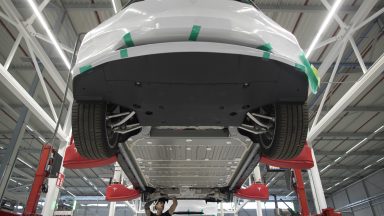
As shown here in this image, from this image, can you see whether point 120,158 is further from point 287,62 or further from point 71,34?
point 71,34

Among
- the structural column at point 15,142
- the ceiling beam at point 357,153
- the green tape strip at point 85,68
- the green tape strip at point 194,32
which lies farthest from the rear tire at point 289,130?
the ceiling beam at point 357,153

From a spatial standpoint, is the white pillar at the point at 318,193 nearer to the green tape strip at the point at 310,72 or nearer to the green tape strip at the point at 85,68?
the green tape strip at the point at 310,72

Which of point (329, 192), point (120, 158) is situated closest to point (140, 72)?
point (120, 158)

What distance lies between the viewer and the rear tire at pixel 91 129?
6.13 feet

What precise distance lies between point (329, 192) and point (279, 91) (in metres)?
29.0

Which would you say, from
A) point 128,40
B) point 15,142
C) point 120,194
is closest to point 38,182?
point 120,194

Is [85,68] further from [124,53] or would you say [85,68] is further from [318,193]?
[318,193]

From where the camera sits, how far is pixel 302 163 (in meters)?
2.86

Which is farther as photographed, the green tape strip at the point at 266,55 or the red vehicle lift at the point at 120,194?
the red vehicle lift at the point at 120,194

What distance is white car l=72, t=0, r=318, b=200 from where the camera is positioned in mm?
1426

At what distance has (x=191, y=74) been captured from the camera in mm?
1516

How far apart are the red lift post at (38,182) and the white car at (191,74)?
213cm

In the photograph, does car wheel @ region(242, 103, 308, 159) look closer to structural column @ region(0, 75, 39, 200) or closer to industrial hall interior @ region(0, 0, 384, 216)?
industrial hall interior @ region(0, 0, 384, 216)

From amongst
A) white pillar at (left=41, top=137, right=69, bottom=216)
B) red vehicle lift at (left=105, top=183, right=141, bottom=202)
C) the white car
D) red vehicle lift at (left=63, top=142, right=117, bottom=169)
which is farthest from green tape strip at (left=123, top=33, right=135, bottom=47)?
white pillar at (left=41, top=137, right=69, bottom=216)
